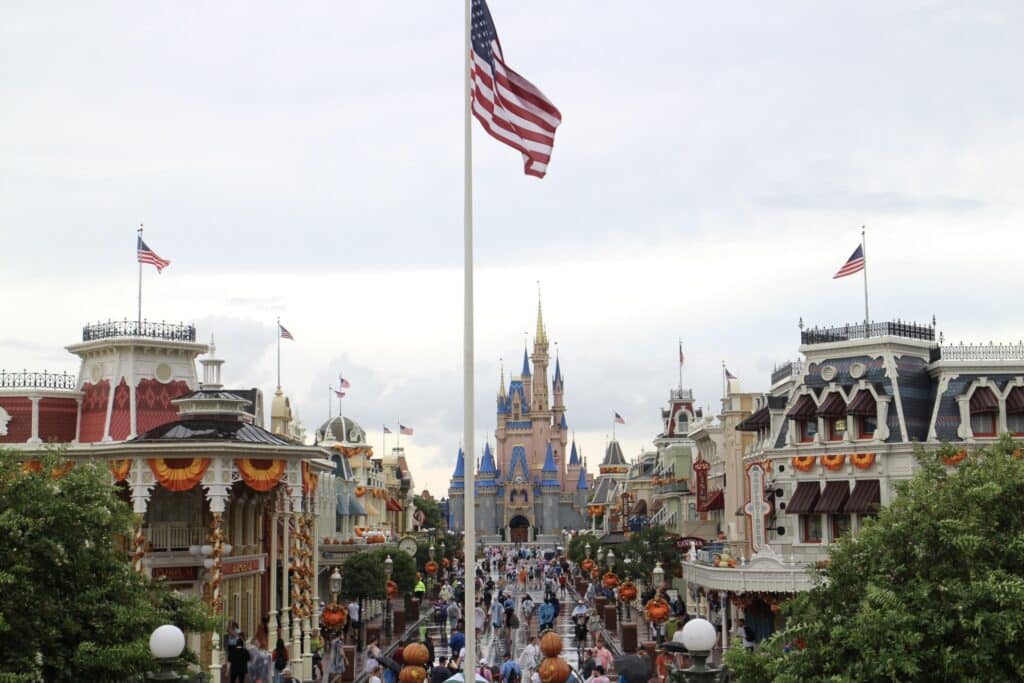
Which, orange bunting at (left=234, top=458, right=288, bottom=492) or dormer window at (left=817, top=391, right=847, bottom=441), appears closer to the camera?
orange bunting at (left=234, top=458, right=288, bottom=492)

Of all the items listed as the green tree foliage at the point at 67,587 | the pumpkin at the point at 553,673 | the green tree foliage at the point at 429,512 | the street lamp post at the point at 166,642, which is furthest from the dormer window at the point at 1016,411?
the green tree foliage at the point at 429,512

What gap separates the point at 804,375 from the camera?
41.8 metres

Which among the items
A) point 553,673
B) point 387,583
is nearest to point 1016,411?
point 387,583

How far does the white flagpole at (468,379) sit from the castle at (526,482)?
493 ft

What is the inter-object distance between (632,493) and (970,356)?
58.7 metres

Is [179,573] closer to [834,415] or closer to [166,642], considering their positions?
[166,642]

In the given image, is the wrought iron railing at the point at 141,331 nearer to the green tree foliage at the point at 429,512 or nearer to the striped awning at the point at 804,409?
the striped awning at the point at 804,409

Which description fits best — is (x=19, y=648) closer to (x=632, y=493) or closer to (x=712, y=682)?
(x=712, y=682)

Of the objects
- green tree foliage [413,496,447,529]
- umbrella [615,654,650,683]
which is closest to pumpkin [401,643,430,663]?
umbrella [615,654,650,683]

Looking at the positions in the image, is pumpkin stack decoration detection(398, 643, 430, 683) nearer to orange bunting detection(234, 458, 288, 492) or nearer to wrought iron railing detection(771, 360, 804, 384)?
orange bunting detection(234, 458, 288, 492)

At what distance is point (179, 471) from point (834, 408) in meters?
20.2

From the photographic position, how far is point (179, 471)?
104 feet

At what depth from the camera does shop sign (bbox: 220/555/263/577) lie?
119 ft

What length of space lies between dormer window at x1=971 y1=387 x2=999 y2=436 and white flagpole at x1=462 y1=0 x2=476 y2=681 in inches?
1048
